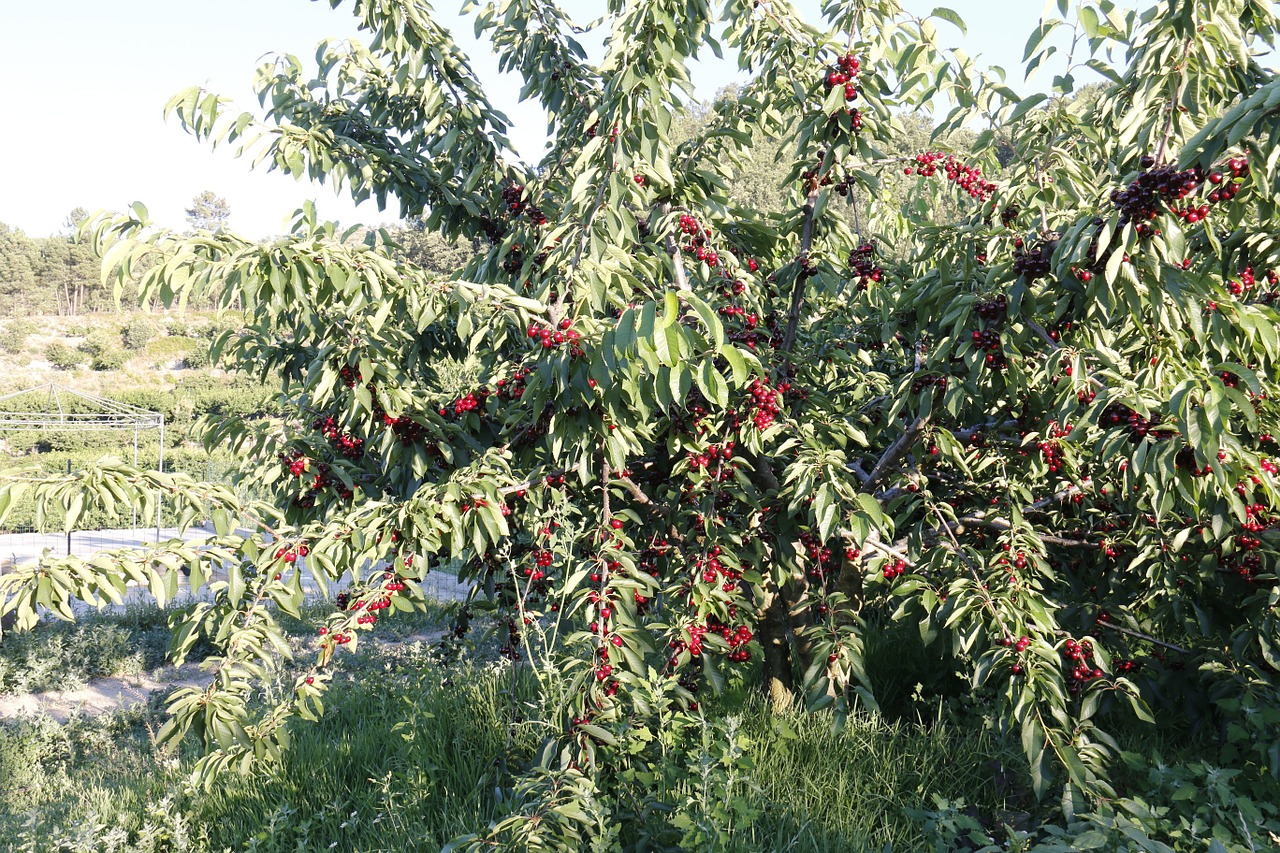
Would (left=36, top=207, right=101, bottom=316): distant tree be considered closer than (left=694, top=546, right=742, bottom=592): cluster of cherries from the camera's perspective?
No

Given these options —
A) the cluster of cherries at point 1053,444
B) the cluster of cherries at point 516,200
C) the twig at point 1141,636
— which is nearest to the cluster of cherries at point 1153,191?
the cluster of cherries at point 1053,444

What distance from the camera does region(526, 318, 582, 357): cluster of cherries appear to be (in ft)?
7.21

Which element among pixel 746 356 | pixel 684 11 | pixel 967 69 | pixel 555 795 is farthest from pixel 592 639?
pixel 967 69

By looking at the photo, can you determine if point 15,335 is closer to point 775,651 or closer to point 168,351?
point 168,351

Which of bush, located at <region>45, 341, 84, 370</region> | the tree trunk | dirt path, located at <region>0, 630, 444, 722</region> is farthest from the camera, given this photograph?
bush, located at <region>45, 341, 84, 370</region>

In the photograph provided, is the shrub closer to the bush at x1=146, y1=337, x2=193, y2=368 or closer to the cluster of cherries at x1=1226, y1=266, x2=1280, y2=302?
the bush at x1=146, y1=337, x2=193, y2=368

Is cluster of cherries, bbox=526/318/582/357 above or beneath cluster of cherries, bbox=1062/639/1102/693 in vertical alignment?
above

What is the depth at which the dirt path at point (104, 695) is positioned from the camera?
17.4ft

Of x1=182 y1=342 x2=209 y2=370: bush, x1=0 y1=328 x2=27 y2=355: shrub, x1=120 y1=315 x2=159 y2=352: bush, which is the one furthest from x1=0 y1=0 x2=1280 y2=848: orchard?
x1=0 y1=328 x2=27 y2=355: shrub

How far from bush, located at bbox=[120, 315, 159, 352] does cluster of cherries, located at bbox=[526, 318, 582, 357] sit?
35.3m

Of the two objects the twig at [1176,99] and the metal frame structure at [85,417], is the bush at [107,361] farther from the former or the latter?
the twig at [1176,99]

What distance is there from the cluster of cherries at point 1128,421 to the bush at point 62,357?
1377 inches

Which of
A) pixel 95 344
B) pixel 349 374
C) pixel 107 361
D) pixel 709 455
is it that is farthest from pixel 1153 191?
pixel 95 344

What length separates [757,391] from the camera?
241cm
